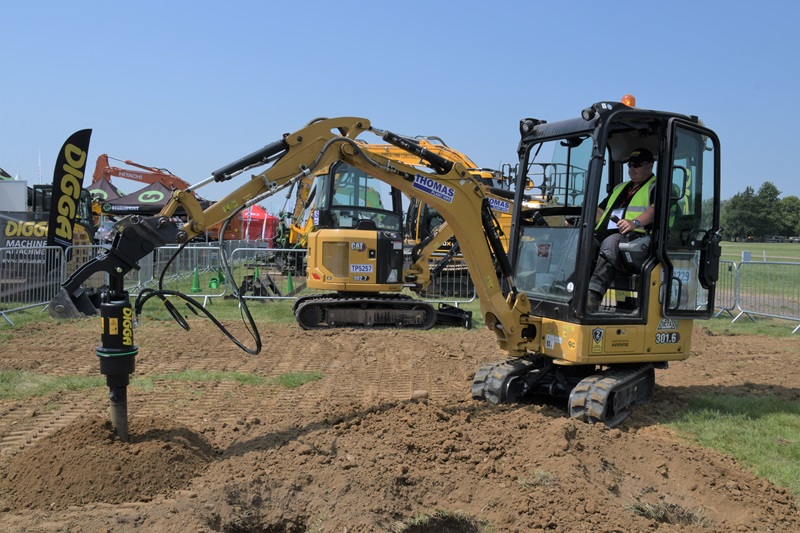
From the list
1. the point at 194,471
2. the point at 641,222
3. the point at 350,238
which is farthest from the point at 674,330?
the point at 350,238

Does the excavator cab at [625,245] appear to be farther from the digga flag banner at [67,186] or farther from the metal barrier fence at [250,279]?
the digga flag banner at [67,186]

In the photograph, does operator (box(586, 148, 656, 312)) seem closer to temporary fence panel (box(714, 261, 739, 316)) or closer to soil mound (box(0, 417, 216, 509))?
soil mound (box(0, 417, 216, 509))

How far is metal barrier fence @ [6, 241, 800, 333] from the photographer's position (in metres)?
12.0

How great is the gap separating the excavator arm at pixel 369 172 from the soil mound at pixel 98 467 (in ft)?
3.59

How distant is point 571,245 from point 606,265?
0.35m

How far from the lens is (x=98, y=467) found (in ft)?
14.4

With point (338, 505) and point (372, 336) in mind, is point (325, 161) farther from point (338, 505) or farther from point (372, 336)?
point (372, 336)

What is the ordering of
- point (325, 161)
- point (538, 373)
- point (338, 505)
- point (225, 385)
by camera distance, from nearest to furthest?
point (338, 505) < point (325, 161) < point (538, 373) < point (225, 385)

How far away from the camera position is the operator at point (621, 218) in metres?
6.10

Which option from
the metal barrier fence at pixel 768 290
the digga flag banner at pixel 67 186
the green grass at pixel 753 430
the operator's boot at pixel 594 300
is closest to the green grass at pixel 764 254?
the metal barrier fence at pixel 768 290

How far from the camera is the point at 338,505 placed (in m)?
4.11

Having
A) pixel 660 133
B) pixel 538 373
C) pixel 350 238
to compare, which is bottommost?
pixel 538 373

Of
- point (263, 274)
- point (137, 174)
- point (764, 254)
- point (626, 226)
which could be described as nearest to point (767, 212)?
point (764, 254)

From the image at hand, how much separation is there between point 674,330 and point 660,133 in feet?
5.98
